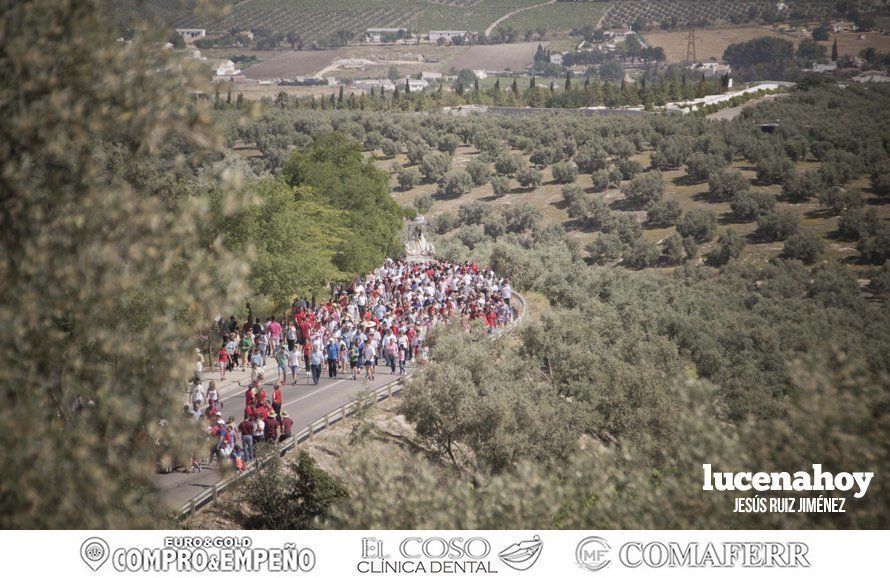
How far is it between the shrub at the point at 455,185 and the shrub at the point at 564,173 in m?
7.51

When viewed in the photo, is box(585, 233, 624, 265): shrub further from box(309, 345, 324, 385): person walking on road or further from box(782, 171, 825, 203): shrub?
box(309, 345, 324, 385): person walking on road

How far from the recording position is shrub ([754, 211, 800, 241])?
2692 inches

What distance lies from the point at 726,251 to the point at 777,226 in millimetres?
6510

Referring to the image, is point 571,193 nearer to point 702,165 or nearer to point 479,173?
point 702,165

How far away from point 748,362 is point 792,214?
36903 millimetres

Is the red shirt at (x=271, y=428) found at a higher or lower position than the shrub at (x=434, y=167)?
higher

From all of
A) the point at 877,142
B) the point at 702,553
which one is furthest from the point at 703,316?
the point at 877,142

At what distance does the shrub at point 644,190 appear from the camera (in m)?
79.2

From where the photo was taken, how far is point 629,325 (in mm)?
37250

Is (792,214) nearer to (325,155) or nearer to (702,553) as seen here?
(325,155)

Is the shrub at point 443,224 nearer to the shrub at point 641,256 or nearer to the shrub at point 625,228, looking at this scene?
the shrub at point 625,228

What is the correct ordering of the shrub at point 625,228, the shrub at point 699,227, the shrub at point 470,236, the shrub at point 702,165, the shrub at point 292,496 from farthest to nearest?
the shrub at point 702,165 < the shrub at point 625,228 < the shrub at point 470,236 < the shrub at point 699,227 < the shrub at point 292,496

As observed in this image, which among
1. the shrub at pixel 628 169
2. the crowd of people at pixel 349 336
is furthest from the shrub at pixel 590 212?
the crowd of people at pixel 349 336

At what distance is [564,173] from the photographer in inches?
3435
